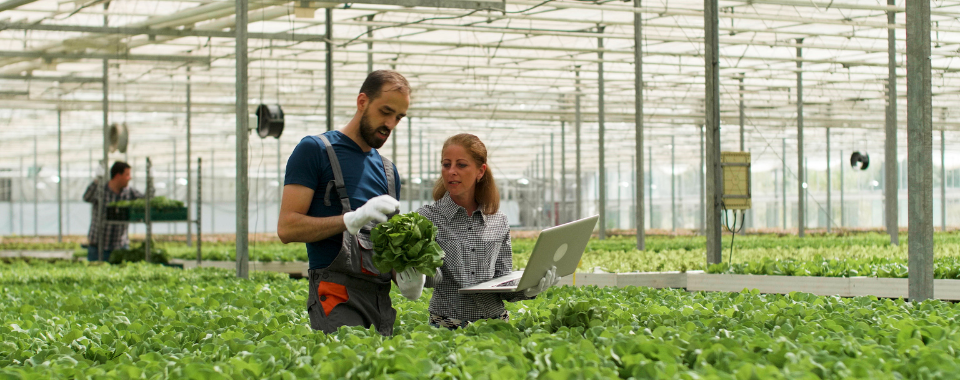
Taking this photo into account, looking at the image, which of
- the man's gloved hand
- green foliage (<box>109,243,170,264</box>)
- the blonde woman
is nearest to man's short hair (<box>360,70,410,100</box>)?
the blonde woman

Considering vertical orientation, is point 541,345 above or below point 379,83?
below

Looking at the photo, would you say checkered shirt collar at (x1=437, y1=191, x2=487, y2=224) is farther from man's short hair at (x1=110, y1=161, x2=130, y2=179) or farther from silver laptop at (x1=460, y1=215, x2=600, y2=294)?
man's short hair at (x1=110, y1=161, x2=130, y2=179)

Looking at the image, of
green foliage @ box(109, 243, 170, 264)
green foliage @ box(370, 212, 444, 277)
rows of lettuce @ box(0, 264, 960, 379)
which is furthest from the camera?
green foliage @ box(109, 243, 170, 264)

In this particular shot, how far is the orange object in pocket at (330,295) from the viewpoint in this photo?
2.70 m

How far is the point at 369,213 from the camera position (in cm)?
241

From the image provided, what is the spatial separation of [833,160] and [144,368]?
3771 cm

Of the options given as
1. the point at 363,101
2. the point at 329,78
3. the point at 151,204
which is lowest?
the point at 151,204

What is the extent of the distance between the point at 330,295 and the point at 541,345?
746 mm

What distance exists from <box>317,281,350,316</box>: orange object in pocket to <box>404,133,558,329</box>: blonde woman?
0.37 m

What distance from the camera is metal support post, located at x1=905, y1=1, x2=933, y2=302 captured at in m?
4.34

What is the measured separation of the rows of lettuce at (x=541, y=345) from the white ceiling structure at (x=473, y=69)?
15.0ft

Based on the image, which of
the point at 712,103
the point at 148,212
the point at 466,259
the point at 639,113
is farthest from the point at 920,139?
the point at 148,212

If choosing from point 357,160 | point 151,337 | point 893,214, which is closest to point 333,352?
point 357,160

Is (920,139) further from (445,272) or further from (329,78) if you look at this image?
(329,78)
